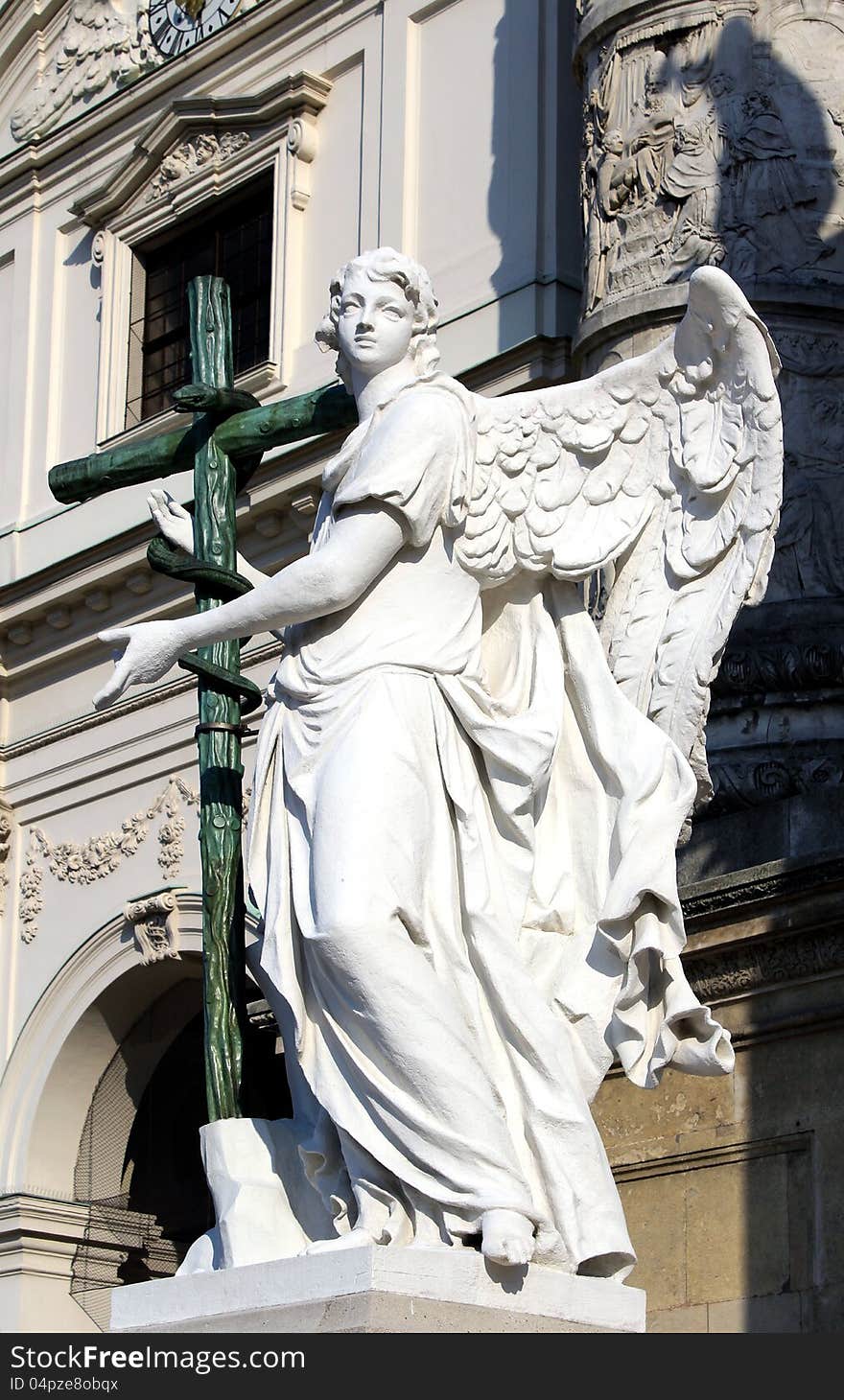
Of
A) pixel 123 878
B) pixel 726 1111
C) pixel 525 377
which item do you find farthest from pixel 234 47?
pixel 726 1111

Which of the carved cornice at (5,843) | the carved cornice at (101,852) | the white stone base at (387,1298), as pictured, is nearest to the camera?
the white stone base at (387,1298)

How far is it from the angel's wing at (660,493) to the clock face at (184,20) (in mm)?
12941

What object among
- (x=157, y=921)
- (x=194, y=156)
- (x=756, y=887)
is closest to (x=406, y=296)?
(x=756, y=887)

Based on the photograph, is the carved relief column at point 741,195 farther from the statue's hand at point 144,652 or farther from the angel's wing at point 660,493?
the statue's hand at point 144,652

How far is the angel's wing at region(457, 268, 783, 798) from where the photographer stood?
5.67m

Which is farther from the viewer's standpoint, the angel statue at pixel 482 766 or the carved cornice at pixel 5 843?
the carved cornice at pixel 5 843

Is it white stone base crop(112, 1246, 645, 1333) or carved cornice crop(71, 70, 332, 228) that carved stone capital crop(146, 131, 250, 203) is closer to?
carved cornice crop(71, 70, 332, 228)

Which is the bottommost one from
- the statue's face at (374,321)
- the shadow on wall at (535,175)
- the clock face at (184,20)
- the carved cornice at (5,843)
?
the statue's face at (374,321)

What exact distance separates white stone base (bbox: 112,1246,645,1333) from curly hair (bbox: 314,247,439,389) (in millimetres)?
1920

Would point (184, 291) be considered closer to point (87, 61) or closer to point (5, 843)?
point (87, 61)

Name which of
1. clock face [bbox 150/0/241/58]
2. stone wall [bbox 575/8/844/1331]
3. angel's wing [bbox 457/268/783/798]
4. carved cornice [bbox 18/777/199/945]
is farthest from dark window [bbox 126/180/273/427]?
angel's wing [bbox 457/268/783/798]

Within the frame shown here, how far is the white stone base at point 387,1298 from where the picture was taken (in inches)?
189

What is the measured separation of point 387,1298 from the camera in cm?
479

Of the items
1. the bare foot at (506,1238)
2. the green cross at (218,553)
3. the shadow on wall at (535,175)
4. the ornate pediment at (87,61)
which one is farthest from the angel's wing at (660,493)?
the ornate pediment at (87,61)
